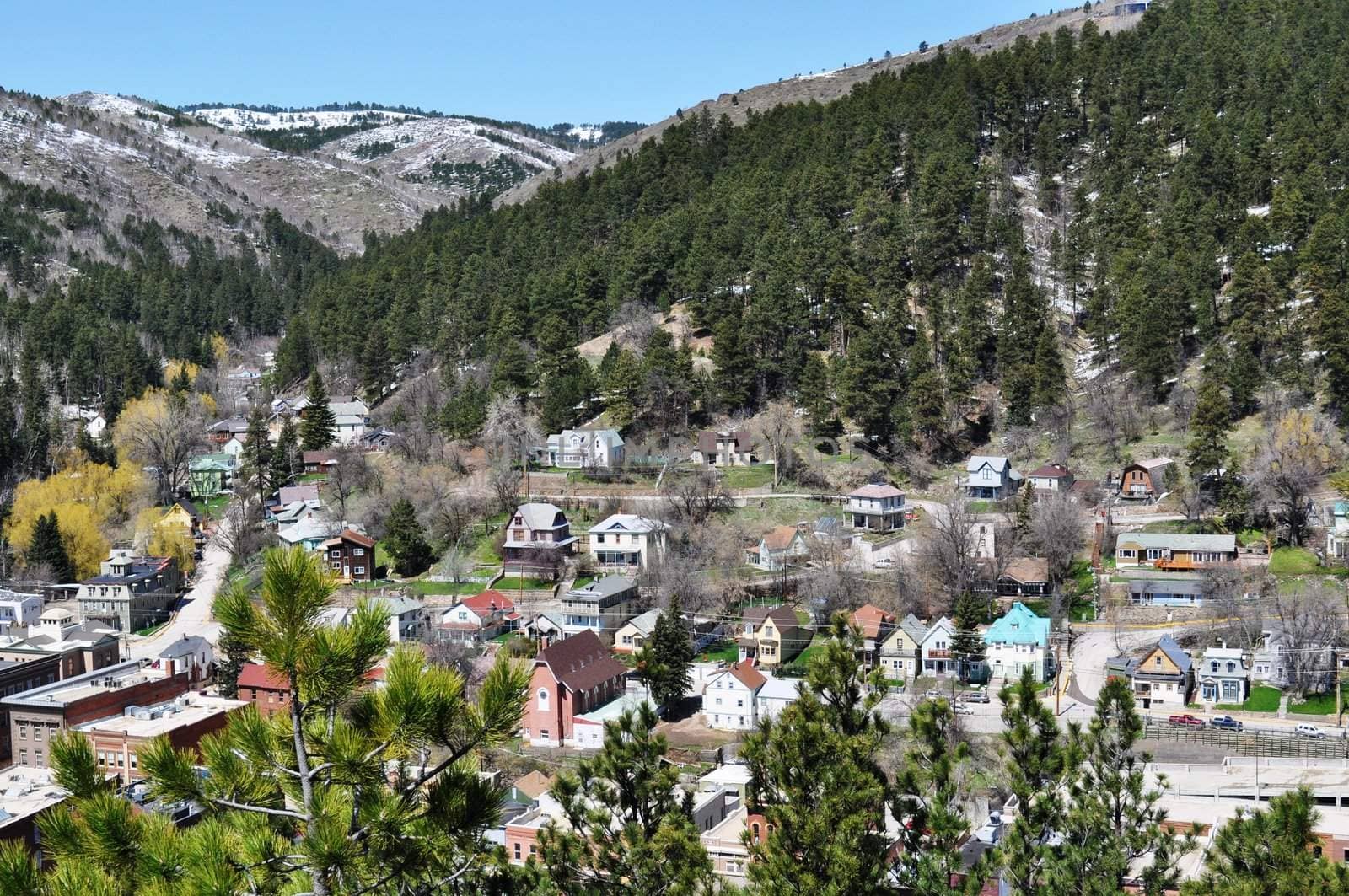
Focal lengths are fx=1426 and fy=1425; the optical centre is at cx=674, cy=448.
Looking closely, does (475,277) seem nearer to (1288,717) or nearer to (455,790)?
(1288,717)

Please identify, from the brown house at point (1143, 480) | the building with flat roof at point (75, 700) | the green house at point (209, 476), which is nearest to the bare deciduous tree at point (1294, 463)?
the brown house at point (1143, 480)

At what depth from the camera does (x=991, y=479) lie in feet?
166

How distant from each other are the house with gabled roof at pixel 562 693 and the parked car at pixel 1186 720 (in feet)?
48.8

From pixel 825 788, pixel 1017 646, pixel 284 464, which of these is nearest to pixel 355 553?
pixel 284 464

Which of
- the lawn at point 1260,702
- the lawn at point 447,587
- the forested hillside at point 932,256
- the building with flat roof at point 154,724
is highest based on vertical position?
the forested hillside at point 932,256

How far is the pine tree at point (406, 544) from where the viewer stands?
1972 inches

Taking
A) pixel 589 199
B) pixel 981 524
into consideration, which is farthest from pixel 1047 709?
pixel 589 199

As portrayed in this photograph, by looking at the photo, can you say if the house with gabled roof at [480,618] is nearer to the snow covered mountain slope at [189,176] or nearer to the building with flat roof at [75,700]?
the building with flat roof at [75,700]

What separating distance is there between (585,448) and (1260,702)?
2852 cm

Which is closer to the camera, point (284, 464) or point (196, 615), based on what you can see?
point (196, 615)

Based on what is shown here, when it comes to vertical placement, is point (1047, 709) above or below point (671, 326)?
below

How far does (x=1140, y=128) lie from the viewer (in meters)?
69.8

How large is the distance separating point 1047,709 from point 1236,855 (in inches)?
84.4

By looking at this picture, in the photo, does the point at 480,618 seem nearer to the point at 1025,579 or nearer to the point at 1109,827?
the point at 1025,579
